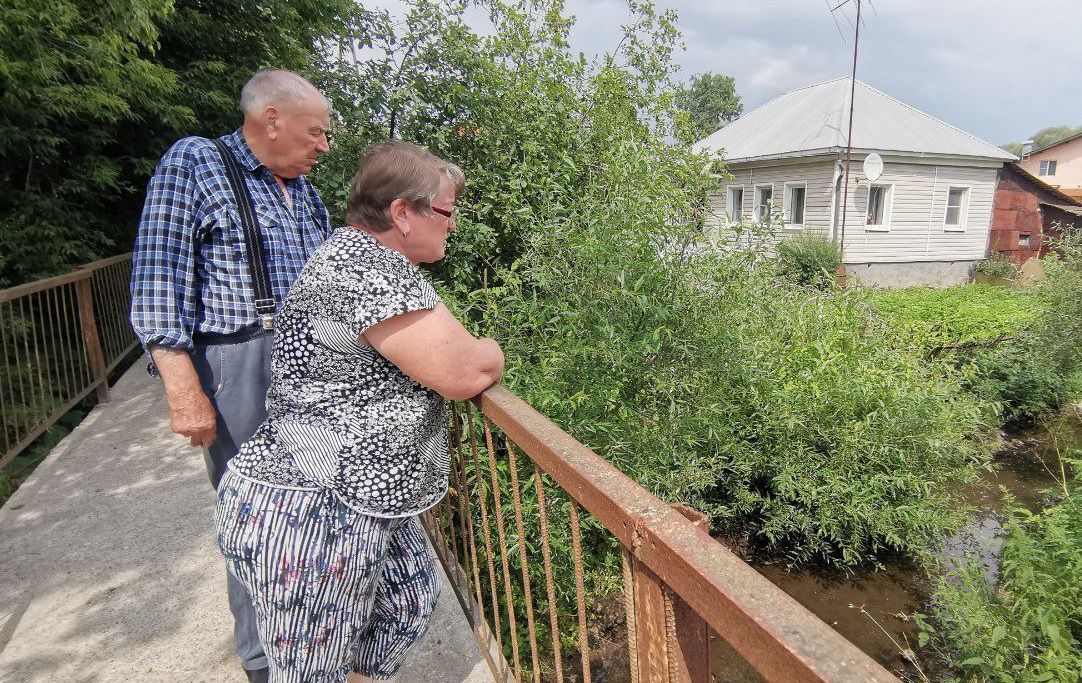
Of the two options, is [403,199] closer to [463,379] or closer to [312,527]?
[463,379]

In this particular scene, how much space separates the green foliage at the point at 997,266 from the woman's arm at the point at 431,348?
19374 millimetres

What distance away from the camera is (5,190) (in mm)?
5691

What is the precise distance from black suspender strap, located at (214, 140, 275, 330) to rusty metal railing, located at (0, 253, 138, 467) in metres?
2.61

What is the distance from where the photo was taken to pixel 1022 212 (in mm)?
18031

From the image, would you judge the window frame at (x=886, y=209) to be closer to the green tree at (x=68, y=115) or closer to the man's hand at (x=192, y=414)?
the green tree at (x=68, y=115)

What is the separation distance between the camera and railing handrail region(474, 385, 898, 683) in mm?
566

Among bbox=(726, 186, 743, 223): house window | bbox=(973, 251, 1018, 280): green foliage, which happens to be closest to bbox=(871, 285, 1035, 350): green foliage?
bbox=(973, 251, 1018, 280): green foliage

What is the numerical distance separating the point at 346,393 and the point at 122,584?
2.06 meters

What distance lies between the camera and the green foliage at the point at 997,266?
654 inches

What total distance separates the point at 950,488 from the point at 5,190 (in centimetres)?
901

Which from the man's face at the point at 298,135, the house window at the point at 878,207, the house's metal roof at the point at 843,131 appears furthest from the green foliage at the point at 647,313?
the house window at the point at 878,207

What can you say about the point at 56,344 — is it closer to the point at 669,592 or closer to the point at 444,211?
the point at 444,211

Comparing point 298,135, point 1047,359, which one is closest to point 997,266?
point 1047,359

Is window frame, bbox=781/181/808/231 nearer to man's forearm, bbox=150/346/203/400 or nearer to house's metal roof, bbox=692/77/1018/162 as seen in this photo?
house's metal roof, bbox=692/77/1018/162
